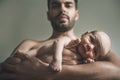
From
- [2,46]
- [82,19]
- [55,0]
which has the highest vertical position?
[55,0]

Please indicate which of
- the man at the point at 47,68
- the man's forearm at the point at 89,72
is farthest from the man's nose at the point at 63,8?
the man's forearm at the point at 89,72

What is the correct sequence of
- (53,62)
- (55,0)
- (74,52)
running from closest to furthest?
(53,62) → (74,52) → (55,0)

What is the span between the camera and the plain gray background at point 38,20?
137 cm

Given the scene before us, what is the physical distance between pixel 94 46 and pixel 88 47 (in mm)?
28

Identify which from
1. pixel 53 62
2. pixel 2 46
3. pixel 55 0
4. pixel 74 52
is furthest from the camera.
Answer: pixel 2 46

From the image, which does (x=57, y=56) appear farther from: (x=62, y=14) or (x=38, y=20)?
(x=38, y=20)

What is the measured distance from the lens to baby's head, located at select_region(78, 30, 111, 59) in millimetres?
954

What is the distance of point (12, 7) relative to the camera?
141 centimetres

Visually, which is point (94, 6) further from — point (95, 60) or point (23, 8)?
point (95, 60)

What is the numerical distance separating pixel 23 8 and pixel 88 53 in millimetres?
571

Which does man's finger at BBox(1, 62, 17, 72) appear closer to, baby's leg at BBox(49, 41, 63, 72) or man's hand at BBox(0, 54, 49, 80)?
man's hand at BBox(0, 54, 49, 80)

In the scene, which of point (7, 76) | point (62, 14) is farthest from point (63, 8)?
point (7, 76)

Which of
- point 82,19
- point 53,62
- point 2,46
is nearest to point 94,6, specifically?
point 82,19

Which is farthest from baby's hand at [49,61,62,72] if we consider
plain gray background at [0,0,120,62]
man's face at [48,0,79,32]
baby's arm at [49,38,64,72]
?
plain gray background at [0,0,120,62]
